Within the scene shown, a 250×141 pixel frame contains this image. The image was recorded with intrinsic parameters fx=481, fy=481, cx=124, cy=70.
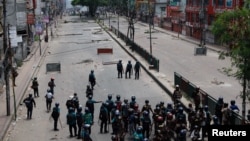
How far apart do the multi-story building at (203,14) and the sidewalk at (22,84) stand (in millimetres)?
22829

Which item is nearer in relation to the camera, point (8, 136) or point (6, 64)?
point (8, 136)

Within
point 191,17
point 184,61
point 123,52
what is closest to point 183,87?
point 184,61

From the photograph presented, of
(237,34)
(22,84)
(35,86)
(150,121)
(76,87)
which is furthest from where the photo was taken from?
(22,84)

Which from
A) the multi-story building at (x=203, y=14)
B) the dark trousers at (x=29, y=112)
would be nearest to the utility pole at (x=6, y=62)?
the dark trousers at (x=29, y=112)

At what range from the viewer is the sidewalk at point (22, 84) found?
24716 mm

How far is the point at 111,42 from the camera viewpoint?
2795 inches

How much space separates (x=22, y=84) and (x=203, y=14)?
37767mm

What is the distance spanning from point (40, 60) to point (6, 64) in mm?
23013

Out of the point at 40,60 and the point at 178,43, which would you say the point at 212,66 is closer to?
the point at 40,60

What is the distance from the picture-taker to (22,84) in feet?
116

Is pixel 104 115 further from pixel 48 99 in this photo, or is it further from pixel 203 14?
pixel 203 14

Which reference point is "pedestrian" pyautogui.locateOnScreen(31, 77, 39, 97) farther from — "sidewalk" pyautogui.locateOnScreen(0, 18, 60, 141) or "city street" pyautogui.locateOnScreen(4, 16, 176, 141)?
"sidewalk" pyautogui.locateOnScreen(0, 18, 60, 141)

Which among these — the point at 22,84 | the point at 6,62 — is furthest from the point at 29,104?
the point at 22,84

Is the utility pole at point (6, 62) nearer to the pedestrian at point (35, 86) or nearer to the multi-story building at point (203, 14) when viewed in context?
the pedestrian at point (35, 86)
